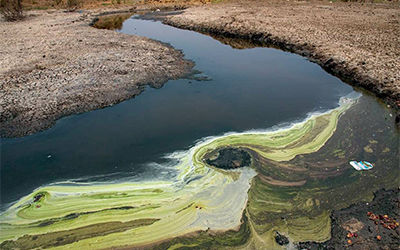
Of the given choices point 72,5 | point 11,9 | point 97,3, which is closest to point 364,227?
point 11,9

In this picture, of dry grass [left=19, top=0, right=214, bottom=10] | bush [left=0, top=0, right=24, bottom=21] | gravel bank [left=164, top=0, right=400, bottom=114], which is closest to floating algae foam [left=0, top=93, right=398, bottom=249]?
gravel bank [left=164, top=0, right=400, bottom=114]

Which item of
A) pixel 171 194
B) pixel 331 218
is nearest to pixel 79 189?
pixel 171 194

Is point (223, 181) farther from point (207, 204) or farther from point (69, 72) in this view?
point (69, 72)

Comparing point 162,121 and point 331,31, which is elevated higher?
point 331,31

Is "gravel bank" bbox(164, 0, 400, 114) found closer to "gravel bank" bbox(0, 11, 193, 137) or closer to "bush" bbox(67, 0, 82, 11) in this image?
"gravel bank" bbox(0, 11, 193, 137)

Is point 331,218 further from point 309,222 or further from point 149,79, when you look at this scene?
point 149,79
